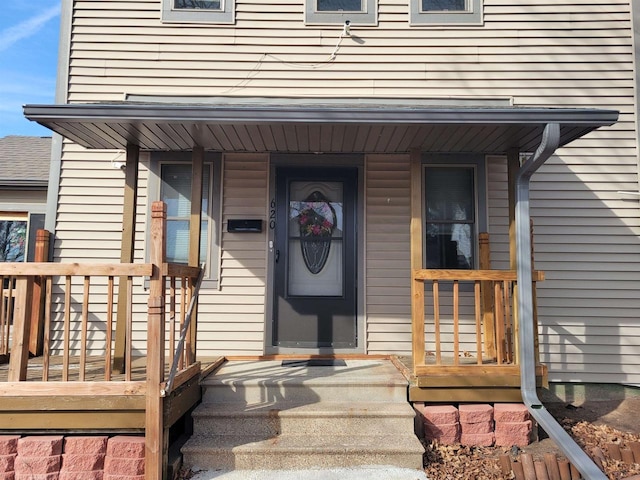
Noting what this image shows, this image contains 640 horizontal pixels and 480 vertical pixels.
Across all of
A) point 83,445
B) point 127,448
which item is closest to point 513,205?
point 127,448

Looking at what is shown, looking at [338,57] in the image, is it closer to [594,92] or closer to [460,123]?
[460,123]

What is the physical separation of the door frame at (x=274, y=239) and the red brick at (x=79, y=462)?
186 centimetres

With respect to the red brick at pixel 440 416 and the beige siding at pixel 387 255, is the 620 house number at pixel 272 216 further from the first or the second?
the red brick at pixel 440 416

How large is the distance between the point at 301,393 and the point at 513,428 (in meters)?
1.64

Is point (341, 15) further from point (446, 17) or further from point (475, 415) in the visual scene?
point (475, 415)

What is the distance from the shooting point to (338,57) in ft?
15.3

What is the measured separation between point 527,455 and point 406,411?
82 cm

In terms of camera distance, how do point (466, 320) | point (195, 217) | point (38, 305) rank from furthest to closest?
point (466, 320), point (38, 305), point (195, 217)

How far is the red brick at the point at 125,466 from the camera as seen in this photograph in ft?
9.33

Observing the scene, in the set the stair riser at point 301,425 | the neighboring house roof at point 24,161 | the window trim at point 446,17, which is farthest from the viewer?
the neighboring house roof at point 24,161

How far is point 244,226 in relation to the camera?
4.52 meters

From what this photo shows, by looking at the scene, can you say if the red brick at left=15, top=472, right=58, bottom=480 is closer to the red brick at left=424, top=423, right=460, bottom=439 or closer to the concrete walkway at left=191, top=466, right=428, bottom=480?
the concrete walkway at left=191, top=466, right=428, bottom=480

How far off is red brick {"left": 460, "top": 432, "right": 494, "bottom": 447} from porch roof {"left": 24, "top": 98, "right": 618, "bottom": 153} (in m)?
2.32

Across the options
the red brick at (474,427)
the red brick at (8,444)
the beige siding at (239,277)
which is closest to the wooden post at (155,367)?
the red brick at (8,444)
